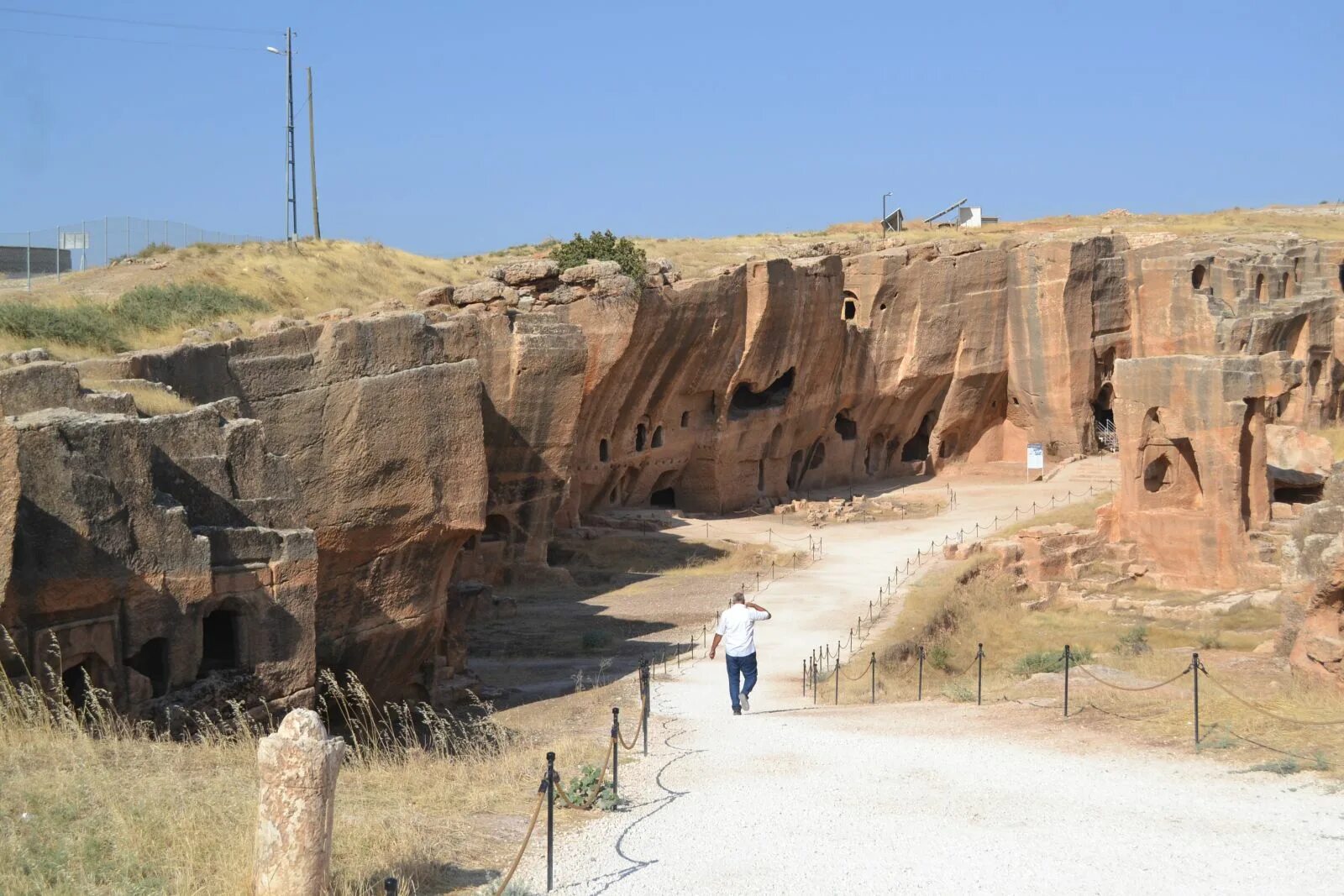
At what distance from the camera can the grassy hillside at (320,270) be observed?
22109mm

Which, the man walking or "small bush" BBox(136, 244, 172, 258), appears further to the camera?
"small bush" BBox(136, 244, 172, 258)

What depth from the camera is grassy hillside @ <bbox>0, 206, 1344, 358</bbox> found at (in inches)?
870

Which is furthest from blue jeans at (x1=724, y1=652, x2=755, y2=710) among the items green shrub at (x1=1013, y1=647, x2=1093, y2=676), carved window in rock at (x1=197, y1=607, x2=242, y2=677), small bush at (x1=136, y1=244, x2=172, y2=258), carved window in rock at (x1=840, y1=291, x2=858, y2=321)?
carved window in rock at (x1=840, y1=291, x2=858, y2=321)

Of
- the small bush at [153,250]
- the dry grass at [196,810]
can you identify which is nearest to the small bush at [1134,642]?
the dry grass at [196,810]

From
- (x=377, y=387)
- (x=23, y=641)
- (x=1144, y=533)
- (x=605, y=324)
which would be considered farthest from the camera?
(x=605, y=324)

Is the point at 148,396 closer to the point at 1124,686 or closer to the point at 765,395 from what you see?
the point at 1124,686

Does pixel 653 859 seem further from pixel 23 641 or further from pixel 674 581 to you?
pixel 674 581

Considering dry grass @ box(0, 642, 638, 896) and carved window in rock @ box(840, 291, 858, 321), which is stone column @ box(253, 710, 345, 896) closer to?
dry grass @ box(0, 642, 638, 896)

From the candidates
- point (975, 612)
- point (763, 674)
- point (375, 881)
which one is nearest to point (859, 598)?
point (975, 612)

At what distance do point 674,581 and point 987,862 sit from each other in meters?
20.2

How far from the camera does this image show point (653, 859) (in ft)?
29.0

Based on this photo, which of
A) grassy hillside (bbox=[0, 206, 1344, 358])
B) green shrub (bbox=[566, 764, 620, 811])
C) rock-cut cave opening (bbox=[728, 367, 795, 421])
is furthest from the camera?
rock-cut cave opening (bbox=[728, 367, 795, 421])

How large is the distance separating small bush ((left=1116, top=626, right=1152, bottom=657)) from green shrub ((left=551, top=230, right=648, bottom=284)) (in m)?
14.3

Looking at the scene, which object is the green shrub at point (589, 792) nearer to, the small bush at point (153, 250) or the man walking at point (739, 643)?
the man walking at point (739, 643)
